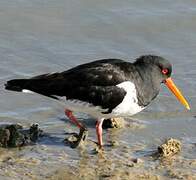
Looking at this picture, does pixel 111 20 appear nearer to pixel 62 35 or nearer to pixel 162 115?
pixel 62 35

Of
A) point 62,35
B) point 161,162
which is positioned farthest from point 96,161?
point 62,35

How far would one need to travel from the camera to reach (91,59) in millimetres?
9602

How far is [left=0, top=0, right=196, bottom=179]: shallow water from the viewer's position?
682cm

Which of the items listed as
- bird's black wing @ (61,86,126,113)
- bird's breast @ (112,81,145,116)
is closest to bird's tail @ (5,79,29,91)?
bird's black wing @ (61,86,126,113)

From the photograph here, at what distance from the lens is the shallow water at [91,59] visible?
682cm

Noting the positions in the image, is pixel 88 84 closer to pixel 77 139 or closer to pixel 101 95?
pixel 101 95

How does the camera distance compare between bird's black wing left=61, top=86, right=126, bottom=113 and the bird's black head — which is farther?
the bird's black head

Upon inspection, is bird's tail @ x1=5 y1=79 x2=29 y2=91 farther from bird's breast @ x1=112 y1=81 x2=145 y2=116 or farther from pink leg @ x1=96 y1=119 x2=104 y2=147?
bird's breast @ x1=112 y1=81 x2=145 y2=116

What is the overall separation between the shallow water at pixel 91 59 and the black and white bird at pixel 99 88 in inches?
18.1

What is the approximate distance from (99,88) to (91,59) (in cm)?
246

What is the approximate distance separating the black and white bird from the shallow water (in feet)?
1.51

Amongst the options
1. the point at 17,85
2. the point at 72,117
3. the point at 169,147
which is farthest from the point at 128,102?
the point at 17,85

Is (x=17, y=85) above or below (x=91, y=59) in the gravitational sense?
below

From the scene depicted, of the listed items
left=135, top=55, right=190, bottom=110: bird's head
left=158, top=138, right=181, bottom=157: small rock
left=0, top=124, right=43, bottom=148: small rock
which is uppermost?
left=135, top=55, right=190, bottom=110: bird's head
